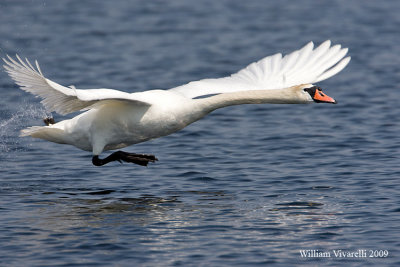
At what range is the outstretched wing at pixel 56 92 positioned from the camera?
9.22 meters

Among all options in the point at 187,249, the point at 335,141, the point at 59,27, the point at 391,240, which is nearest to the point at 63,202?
the point at 187,249

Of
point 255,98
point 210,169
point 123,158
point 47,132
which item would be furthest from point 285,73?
point 47,132

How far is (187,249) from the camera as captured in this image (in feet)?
28.5

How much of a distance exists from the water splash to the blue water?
0.03 m

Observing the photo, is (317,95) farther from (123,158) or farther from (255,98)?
(123,158)

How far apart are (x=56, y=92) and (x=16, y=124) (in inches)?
232

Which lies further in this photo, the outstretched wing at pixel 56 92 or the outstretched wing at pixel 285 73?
the outstretched wing at pixel 285 73

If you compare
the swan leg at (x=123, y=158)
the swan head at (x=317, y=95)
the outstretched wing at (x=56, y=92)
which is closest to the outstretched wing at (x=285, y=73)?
the swan leg at (x=123, y=158)

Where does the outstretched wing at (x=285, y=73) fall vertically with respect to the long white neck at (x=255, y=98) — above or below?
above

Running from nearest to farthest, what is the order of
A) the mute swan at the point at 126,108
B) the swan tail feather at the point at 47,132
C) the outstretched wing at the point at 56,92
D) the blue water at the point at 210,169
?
the blue water at the point at 210,169 < the outstretched wing at the point at 56,92 < the mute swan at the point at 126,108 < the swan tail feather at the point at 47,132

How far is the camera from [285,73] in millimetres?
11984

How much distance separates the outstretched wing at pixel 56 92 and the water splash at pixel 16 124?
387 cm

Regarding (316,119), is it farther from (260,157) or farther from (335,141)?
(260,157)

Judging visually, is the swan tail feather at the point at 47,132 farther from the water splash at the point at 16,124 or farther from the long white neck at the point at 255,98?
the water splash at the point at 16,124
